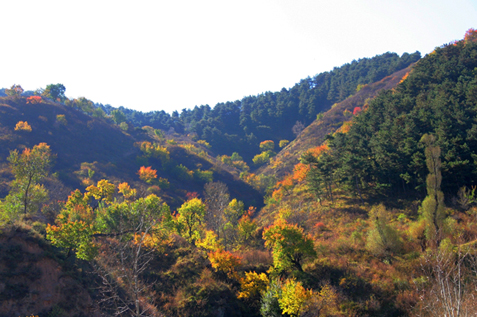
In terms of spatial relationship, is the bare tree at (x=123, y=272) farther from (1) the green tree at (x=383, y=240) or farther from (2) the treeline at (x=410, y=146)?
(2) the treeline at (x=410, y=146)

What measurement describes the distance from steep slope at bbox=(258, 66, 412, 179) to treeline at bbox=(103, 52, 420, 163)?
1479cm

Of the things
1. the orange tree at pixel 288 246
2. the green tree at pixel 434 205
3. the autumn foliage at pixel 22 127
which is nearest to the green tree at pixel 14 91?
the autumn foliage at pixel 22 127

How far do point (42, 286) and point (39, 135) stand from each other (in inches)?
3125

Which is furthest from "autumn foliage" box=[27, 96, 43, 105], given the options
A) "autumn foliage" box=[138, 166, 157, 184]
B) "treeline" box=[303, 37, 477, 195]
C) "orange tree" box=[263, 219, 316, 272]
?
"orange tree" box=[263, 219, 316, 272]

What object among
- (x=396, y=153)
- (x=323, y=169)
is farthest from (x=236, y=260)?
(x=396, y=153)

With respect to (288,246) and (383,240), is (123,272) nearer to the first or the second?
(288,246)

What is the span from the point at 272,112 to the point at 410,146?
12661 centimetres

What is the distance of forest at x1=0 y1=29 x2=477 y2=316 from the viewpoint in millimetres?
19547

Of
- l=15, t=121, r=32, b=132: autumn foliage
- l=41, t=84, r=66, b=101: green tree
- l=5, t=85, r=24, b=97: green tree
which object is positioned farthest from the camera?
l=41, t=84, r=66, b=101: green tree

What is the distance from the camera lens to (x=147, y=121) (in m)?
185

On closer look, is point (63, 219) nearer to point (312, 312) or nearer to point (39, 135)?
point (312, 312)

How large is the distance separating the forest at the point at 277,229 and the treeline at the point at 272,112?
2368 inches

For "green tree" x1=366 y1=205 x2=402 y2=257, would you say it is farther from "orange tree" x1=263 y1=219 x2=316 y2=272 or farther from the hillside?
the hillside

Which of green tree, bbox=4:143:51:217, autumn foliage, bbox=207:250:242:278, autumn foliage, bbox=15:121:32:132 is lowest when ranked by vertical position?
autumn foliage, bbox=207:250:242:278
